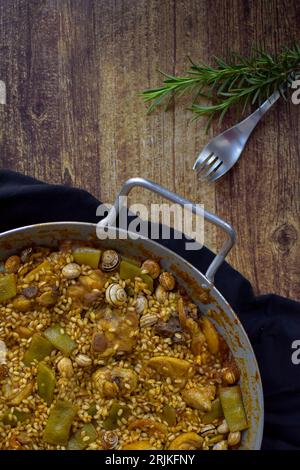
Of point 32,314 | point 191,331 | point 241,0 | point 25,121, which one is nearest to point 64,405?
point 32,314

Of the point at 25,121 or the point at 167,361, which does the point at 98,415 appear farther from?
the point at 25,121

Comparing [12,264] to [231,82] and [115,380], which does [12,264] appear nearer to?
[115,380]

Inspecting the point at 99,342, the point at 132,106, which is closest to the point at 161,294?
the point at 99,342

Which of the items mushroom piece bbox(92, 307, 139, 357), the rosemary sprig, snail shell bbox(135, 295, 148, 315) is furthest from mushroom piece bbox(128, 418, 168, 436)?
the rosemary sprig

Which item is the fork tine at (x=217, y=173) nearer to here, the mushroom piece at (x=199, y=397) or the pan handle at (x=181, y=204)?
the pan handle at (x=181, y=204)

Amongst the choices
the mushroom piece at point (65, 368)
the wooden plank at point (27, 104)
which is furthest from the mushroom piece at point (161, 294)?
the wooden plank at point (27, 104)

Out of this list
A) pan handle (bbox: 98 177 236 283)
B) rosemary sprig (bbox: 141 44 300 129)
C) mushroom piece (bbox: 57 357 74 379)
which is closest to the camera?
pan handle (bbox: 98 177 236 283)

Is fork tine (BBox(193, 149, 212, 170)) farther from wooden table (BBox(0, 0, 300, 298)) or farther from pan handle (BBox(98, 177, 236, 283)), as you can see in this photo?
pan handle (BBox(98, 177, 236, 283))
